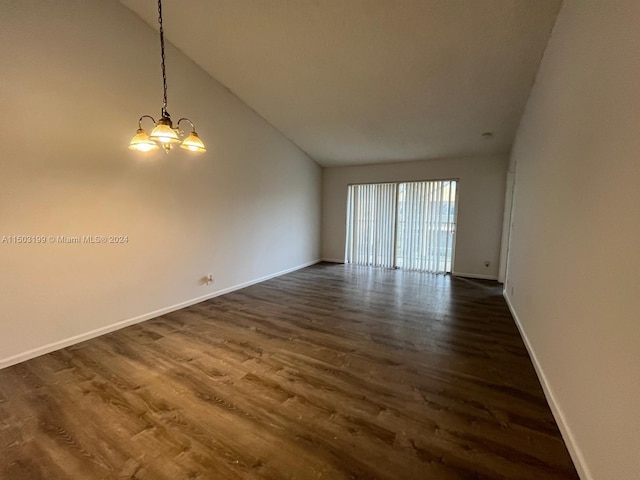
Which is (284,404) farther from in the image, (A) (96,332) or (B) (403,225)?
(B) (403,225)

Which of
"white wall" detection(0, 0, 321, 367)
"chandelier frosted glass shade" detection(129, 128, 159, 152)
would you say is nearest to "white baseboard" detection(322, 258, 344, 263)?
"white wall" detection(0, 0, 321, 367)

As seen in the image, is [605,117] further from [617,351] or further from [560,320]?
[560,320]

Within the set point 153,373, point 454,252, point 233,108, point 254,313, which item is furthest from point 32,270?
point 454,252

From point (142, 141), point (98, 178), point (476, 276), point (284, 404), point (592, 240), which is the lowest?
point (284, 404)

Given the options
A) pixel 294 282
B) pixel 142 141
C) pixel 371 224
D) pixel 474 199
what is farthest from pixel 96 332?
pixel 474 199

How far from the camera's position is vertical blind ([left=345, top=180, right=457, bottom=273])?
5988 millimetres

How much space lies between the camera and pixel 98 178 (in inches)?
113

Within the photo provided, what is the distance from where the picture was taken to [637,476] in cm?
98

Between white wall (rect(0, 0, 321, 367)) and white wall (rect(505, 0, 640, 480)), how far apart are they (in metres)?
3.92

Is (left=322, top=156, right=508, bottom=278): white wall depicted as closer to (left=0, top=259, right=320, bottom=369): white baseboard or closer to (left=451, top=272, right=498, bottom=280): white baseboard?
(left=451, top=272, right=498, bottom=280): white baseboard

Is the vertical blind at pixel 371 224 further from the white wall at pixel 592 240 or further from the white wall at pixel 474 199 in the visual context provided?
the white wall at pixel 592 240

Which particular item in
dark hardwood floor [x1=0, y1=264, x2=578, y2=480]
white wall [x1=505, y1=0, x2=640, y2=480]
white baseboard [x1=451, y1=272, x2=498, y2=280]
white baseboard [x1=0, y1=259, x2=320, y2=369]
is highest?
white wall [x1=505, y1=0, x2=640, y2=480]

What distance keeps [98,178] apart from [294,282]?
3315 millimetres

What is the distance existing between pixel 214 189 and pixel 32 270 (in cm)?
219
